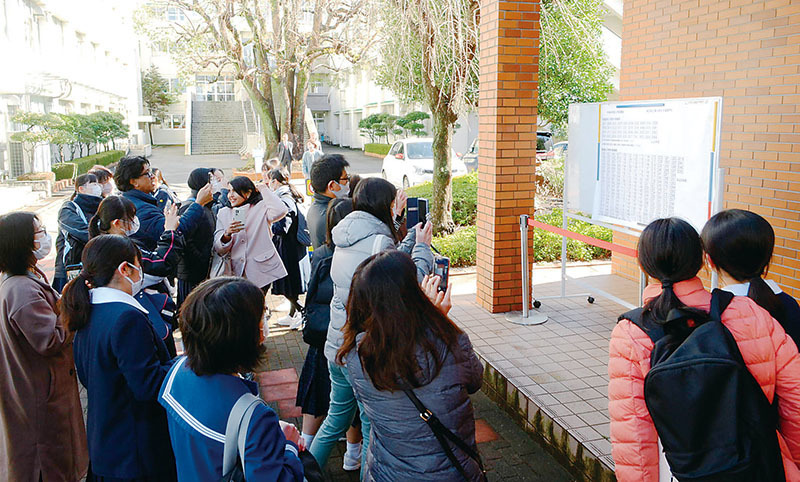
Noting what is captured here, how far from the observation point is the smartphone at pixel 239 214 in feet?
17.4

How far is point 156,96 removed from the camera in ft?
168

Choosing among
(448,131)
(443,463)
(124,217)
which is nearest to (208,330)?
(443,463)

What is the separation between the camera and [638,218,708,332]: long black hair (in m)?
2.14

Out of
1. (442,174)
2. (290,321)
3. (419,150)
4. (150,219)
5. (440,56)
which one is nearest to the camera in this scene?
(150,219)

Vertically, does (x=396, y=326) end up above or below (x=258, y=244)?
above

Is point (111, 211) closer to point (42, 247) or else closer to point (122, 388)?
point (42, 247)

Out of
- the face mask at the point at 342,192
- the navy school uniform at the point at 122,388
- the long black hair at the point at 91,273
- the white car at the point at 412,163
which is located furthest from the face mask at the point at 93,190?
the white car at the point at 412,163

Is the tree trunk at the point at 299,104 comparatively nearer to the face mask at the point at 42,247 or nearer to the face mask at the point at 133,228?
the face mask at the point at 133,228

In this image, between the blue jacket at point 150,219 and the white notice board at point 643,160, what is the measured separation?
330 cm

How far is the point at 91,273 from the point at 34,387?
87 cm

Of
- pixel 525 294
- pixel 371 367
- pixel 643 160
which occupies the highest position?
pixel 643 160

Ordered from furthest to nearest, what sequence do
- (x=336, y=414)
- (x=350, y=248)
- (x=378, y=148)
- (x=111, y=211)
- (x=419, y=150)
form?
(x=378, y=148) < (x=419, y=150) < (x=111, y=211) < (x=336, y=414) < (x=350, y=248)

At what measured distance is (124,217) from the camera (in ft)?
12.7

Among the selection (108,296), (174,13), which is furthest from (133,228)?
(174,13)
